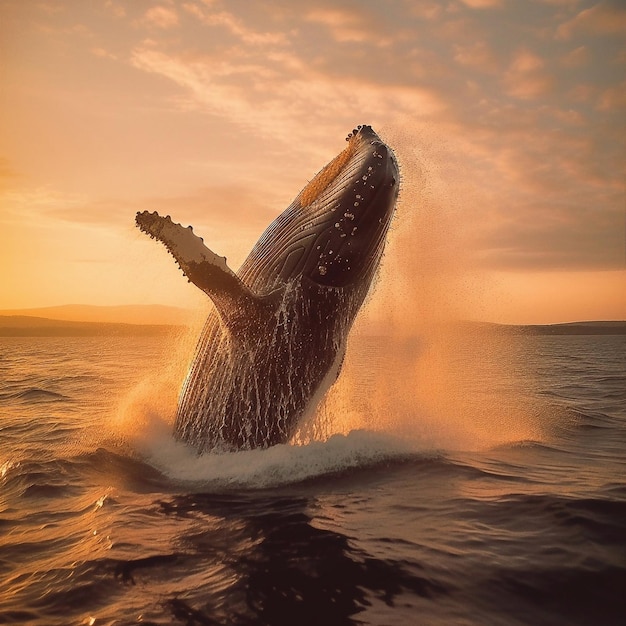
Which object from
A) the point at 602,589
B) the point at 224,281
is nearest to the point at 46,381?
the point at 224,281

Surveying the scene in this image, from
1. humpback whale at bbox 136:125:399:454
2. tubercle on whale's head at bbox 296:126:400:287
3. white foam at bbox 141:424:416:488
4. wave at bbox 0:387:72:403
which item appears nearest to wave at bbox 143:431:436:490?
white foam at bbox 141:424:416:488

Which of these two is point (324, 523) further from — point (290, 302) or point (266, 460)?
point (290, 302)

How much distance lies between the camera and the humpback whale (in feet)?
23.2

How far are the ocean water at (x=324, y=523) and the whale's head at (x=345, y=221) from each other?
92.7 inches

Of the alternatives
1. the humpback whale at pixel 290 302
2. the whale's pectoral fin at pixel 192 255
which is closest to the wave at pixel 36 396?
the humpback whale at pixel 290 302

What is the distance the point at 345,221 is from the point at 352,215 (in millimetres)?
116

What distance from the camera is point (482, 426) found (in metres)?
11.4

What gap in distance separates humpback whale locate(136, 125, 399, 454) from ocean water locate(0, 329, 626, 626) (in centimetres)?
59

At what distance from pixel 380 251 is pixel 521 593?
4756 mm

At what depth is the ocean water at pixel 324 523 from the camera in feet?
13.1

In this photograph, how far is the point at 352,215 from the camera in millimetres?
7105

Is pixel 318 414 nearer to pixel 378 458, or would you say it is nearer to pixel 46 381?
pixel 378 458

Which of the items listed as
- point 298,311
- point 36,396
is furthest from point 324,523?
point 36,396

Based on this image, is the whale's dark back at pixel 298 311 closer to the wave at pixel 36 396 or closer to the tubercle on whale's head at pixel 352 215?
the tubercle on whale's head at pixel 352 215
